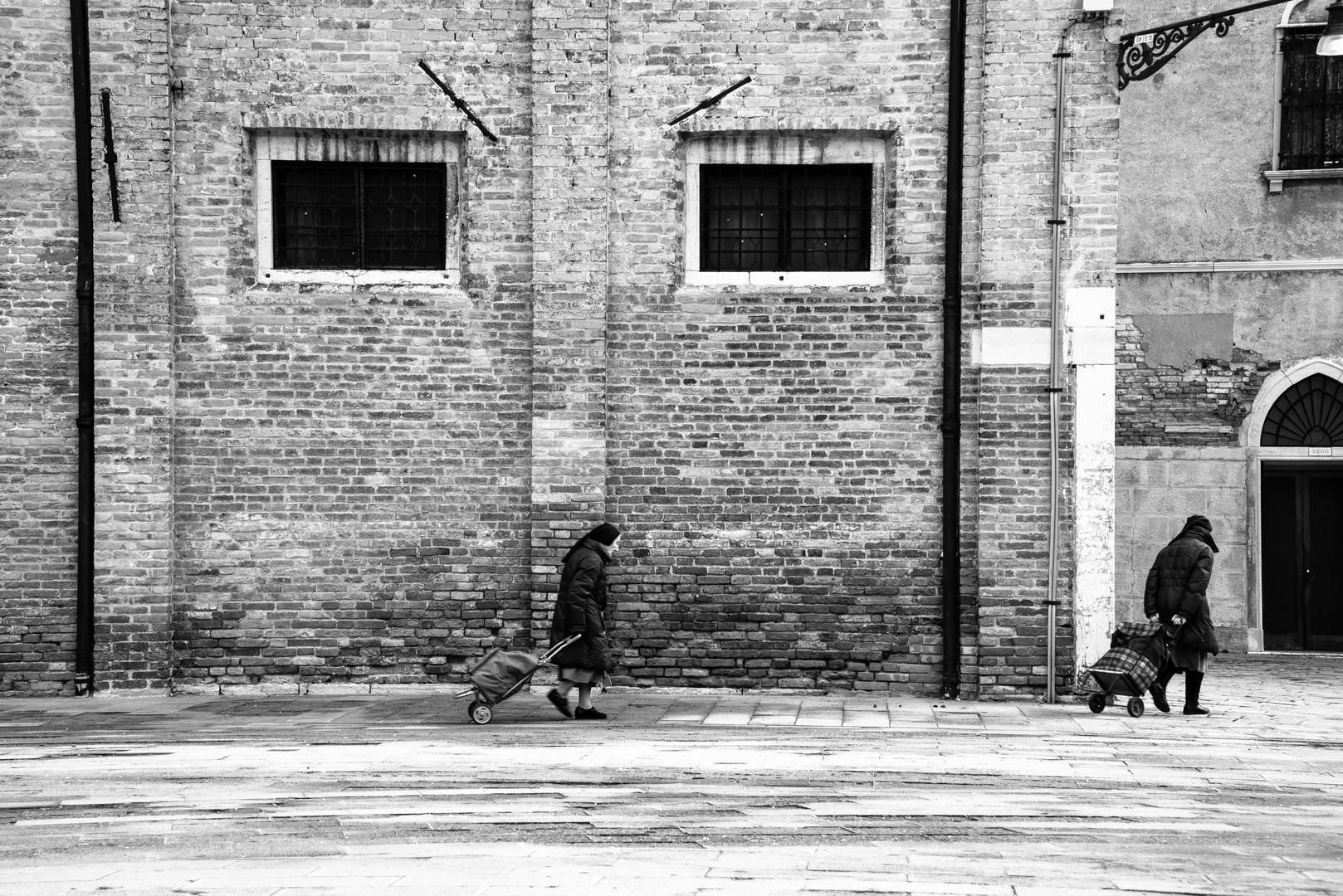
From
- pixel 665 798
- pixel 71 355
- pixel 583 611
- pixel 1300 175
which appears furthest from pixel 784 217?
pixel 1300 175

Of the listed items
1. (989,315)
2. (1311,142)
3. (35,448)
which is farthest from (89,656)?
(1311,142)

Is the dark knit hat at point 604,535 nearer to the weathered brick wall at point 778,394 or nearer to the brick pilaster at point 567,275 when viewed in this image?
the brick pilaster at point 567,275

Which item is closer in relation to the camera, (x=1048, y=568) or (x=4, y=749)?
(x=4, y=749)

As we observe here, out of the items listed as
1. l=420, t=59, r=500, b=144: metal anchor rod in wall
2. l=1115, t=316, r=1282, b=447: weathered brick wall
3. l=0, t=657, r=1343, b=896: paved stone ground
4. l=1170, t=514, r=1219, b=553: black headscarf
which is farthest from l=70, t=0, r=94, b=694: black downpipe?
l=1115, t=316, r=1282, b=447: weathered brick wall

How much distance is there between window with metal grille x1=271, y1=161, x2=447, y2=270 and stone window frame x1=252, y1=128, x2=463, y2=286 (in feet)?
0.29

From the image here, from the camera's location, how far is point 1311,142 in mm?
16688

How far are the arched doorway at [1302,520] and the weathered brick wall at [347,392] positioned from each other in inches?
394

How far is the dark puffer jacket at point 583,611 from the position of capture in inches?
404

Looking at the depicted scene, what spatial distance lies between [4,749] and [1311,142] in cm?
1532

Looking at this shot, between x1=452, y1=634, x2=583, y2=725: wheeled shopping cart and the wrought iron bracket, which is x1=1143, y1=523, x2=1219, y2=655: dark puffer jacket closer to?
the wrought iron bracket

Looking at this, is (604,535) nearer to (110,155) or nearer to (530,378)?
(530,378)

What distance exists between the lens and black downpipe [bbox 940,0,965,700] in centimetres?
1124

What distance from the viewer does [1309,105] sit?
1669cm

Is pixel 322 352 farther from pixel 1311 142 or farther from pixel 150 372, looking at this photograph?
pixel 1311 142
